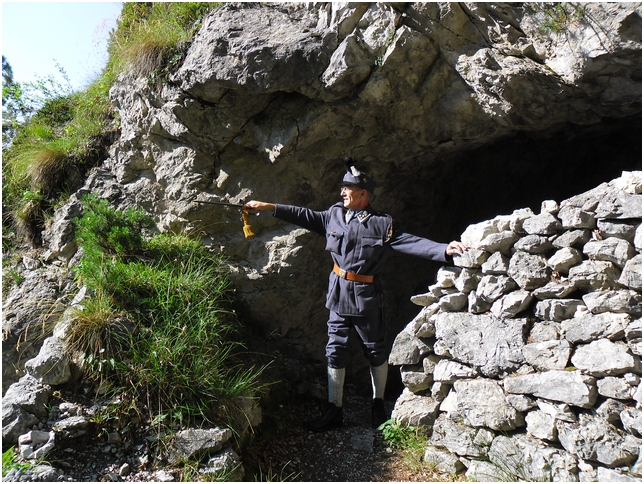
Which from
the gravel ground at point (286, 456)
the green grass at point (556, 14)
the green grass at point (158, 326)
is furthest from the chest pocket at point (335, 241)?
the green grass at point (556, 14)

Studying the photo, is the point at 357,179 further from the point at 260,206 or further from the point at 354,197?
the point at 260,206

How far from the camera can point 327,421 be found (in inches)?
185

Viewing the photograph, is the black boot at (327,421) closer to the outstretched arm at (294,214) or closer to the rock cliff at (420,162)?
the rock cliff at (420,162)

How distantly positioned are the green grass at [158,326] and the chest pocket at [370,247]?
4.26ft

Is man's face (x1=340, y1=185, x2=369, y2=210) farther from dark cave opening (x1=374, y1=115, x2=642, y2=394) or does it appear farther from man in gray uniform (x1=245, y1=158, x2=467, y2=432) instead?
dark cave opening (x1=374, y1=115, x2=642, y2=394)

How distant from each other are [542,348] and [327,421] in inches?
78.4

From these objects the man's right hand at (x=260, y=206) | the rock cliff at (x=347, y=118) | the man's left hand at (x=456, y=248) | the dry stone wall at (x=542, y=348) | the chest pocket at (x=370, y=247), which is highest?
the rock cliff at (x=347, y=118)

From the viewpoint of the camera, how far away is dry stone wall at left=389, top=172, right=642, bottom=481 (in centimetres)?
319

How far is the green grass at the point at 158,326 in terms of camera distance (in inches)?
157

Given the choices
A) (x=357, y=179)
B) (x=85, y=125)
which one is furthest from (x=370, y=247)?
(x=85, y=125)

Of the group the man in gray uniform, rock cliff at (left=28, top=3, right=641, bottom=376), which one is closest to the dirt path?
the man in gray uniform

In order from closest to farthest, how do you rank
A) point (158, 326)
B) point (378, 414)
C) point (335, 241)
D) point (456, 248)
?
point (456, 248) → point (158, 326) → point (335, 241) → point (378, 414)

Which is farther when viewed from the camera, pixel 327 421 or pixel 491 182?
pixel 491 182

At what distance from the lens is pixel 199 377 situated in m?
4.08
